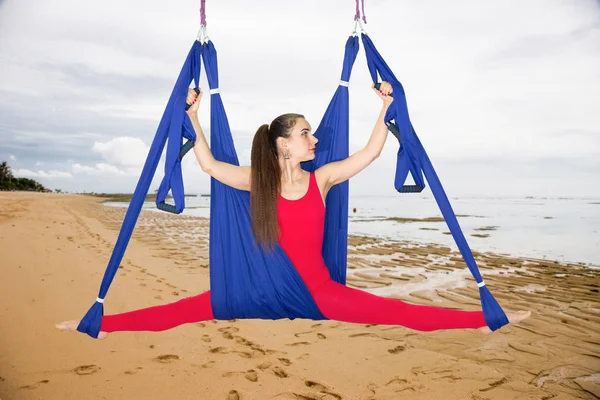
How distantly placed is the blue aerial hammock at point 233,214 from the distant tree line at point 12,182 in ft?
151

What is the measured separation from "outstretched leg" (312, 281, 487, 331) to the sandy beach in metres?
0.58

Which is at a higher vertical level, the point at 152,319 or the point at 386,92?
the point at 386,92

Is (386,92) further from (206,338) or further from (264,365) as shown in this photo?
(206,338)

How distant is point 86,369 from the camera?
8.15 ft

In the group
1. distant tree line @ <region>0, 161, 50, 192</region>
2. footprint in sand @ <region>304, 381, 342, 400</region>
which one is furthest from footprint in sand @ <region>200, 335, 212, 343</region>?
distant tree line @ <region>0, 161, 50, 192</region>

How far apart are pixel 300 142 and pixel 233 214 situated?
0.51 m

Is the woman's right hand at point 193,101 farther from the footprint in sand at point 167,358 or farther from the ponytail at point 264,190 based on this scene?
the footprint in sand at point 167,358

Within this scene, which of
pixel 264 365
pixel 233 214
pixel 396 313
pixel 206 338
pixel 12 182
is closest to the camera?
pixel 396 313

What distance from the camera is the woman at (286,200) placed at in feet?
6.63

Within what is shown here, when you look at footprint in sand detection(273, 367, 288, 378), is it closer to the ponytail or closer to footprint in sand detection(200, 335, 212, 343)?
footprint in sand detection(200, 335, 212, 343)

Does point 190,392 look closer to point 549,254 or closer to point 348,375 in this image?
point 348,375

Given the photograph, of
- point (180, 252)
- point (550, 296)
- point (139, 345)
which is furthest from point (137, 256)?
point (550, 296)

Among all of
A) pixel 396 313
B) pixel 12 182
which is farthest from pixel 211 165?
pixel 12 182

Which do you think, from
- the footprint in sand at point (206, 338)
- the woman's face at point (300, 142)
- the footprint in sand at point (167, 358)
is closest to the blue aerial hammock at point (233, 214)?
the woman's face at point (300, 142)
